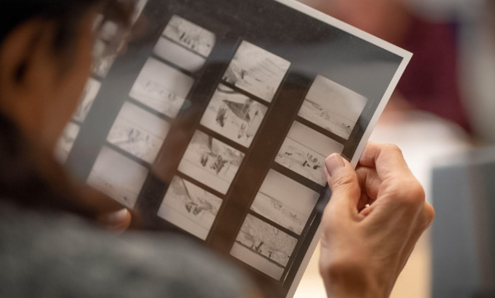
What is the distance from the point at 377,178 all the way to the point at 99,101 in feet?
1.02

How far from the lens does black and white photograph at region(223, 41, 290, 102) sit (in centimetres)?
48

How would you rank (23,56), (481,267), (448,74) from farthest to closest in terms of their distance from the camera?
(448,74)
(481,267)
(23,56)

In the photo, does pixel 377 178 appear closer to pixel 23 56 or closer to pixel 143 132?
pixel 143 132

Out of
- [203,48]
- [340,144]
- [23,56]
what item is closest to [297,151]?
[340,144]

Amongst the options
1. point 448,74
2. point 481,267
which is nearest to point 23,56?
point 481,267

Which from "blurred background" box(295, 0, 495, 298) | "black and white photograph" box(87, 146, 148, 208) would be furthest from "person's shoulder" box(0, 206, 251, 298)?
"blurred background" box(295, 0, 495, 298)

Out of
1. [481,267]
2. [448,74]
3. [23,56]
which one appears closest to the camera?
[23,56]

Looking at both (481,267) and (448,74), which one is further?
(448,74)

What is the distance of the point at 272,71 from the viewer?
18.9 inches

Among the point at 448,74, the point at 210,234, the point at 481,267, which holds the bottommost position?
the point at 210,234

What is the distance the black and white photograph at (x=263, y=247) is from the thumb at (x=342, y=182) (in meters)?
0.07

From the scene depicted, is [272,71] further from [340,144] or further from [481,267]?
[481,267]

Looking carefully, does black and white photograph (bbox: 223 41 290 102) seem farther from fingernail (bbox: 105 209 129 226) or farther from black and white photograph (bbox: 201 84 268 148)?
fingernail (bbox: 105 209 129 226)

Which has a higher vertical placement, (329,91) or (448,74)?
(448,74)
